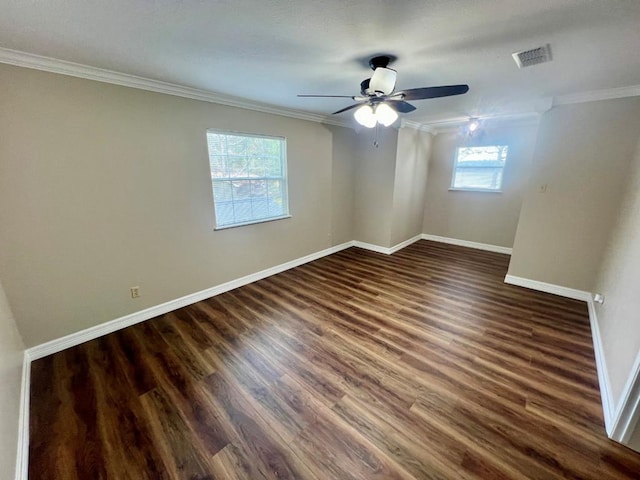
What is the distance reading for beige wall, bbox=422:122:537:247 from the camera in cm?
451

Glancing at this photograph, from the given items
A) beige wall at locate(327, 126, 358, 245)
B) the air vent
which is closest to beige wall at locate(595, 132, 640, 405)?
the air vent

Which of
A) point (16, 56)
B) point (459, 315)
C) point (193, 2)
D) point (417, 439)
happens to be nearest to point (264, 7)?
point (193, 2)

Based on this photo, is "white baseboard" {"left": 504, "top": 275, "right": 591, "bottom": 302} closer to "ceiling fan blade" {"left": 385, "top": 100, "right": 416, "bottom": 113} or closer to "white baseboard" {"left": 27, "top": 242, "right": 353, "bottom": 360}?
"ceiling fan blade" {"left": 385, "top": 100, "right": 416, "bottom": 113}

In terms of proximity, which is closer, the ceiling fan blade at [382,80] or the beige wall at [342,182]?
the ceiling fan blade at [382,80]

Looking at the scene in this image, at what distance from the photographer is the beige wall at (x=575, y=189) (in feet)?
9.09

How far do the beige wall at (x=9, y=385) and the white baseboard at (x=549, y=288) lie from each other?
4.88 meters

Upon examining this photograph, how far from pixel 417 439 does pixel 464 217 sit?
15.6 feet

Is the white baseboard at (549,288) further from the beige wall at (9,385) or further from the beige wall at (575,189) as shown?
the beige wall at (9,385)

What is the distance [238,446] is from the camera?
4.99 ft

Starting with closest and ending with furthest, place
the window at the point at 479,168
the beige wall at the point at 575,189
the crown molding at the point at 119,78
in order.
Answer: the crown molding at the point at 119,78, the beige wall at the point at 575,189, the window at the point at 479,168

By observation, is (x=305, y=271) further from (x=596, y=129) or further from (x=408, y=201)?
(x=596, y=129)

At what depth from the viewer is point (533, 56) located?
1.83m

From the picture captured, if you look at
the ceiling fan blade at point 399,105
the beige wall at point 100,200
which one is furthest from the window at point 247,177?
the ceiling fan blade at point 399,105

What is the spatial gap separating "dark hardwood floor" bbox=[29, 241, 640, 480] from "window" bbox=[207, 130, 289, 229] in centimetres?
123
